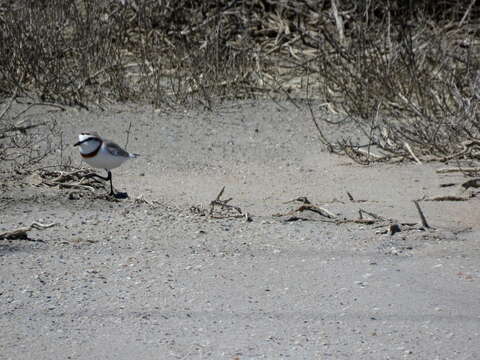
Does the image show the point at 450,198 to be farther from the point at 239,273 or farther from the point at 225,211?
the point at 239,273

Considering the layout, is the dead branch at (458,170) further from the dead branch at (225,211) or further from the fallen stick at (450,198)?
the dead branch at (225,211)

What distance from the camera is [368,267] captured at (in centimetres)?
545

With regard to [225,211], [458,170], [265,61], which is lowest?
[225,211]

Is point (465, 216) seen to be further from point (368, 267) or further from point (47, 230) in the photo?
point (47, 230)

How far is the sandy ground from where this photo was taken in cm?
434

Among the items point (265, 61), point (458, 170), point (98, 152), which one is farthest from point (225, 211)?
point (265, 61)

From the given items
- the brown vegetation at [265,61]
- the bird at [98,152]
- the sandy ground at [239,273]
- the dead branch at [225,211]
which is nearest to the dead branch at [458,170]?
the sandy ground at [239,273]

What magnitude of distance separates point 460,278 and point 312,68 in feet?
23.7

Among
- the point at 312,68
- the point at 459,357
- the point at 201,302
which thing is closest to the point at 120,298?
the point at 201,302

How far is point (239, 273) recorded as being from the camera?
5.34 m

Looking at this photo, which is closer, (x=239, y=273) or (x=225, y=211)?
(x=239, y=273)

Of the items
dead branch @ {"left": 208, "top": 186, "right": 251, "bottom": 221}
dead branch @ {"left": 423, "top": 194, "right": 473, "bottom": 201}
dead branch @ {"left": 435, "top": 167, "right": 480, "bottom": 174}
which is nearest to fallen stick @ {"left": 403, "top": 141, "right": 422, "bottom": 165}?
dead branch @ {"left": 435, "top": 167, "right": 480, "bottom": 174}

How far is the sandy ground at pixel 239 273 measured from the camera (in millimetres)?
4344

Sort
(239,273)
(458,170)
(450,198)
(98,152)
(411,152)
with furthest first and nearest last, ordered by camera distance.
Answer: (411,152)
(458,170)
(450,198)
(98,152)
(239,273)
